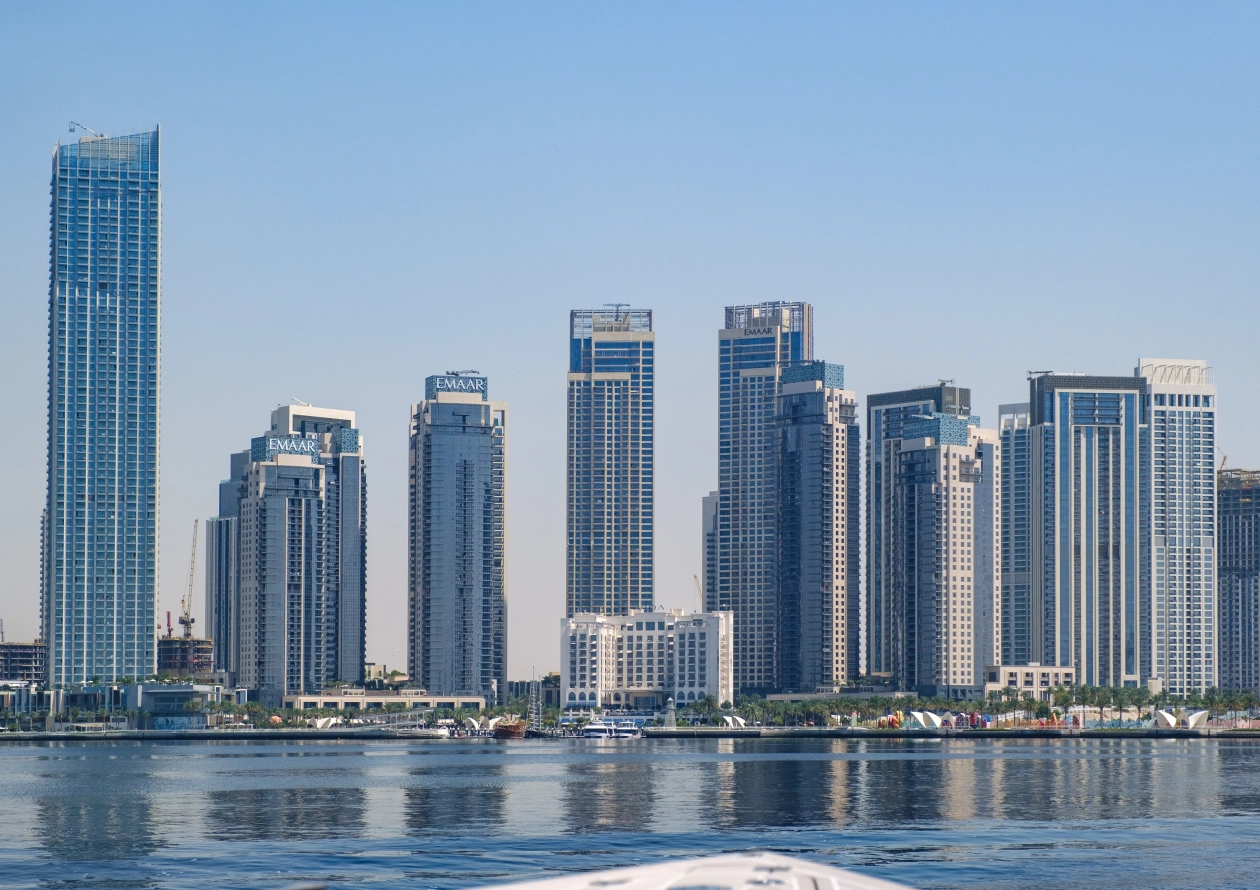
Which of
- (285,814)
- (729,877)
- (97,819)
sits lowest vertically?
(97,819)

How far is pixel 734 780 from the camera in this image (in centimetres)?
15912

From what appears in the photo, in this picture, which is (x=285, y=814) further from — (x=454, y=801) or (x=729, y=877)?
(x=729, y=877)

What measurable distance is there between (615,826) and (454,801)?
3000cm

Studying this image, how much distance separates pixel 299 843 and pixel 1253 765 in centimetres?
13782

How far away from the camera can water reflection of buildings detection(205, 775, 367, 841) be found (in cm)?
9962

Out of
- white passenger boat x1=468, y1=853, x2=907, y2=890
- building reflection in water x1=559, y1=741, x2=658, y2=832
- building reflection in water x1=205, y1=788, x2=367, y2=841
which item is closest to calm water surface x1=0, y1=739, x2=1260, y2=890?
building reflection in water x1=205, y1=788, x2=367, y2=841

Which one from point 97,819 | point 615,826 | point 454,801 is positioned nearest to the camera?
point 615,826

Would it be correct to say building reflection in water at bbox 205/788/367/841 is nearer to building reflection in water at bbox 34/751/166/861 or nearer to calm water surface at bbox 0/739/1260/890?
calm water surface at bbox 0/739/1260/890

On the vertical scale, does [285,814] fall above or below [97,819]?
above

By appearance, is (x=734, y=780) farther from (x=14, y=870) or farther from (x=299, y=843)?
(x=14, y=870)

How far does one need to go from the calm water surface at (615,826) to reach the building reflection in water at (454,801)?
36 cm

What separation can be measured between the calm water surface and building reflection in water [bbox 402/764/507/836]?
1.19ft

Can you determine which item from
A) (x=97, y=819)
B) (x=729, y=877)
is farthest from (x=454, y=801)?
(x=729, y=877)

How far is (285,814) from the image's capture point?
379 ft
